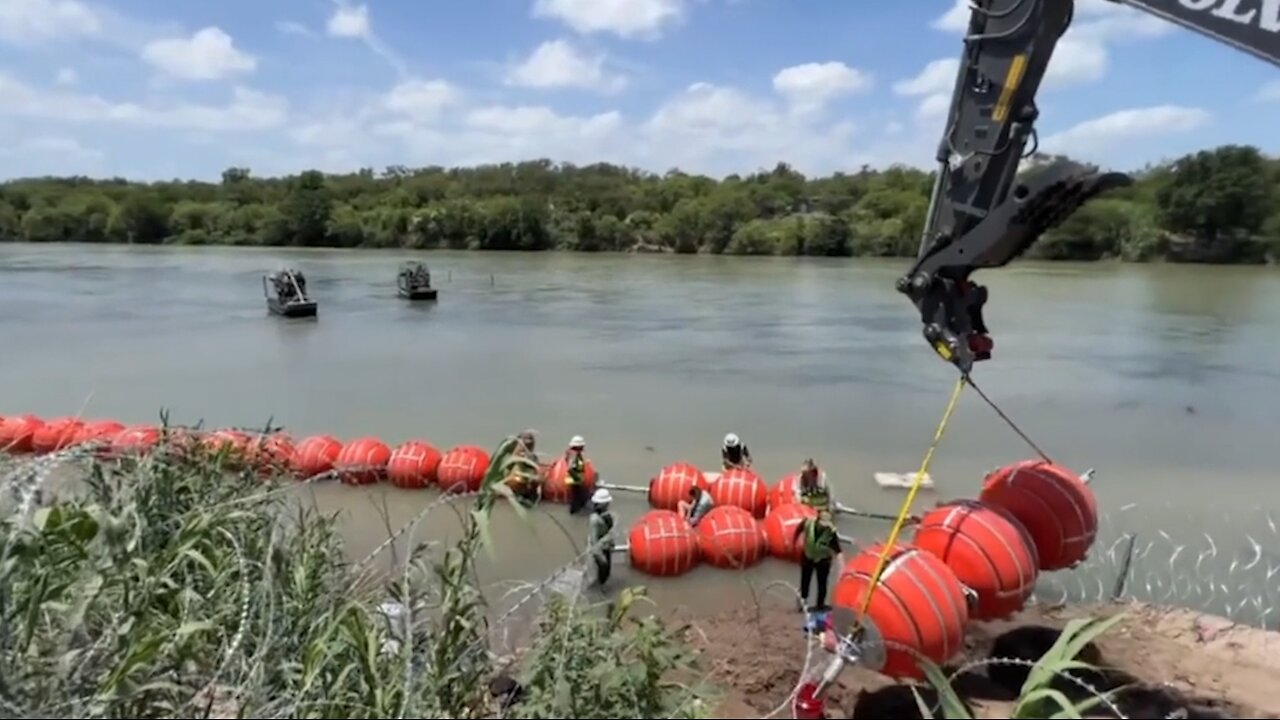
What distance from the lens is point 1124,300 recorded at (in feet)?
155

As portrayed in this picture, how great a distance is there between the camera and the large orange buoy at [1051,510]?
834 cm

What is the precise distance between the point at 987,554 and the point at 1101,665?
2.14 metres

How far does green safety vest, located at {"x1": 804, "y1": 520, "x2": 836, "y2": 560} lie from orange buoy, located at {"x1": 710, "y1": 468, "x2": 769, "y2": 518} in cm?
315

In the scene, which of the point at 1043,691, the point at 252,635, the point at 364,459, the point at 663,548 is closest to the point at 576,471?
the point at 663,548

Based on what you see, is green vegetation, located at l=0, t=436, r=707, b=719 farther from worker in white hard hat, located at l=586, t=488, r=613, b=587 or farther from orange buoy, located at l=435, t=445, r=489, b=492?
orange buoy, located at l=435, t=445, r=489, b=492

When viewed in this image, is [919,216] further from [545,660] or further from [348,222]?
[545,660]

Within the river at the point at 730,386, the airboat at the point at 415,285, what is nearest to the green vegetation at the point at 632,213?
the river at the point at 730,386

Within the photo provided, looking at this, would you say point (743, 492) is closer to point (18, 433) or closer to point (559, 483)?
point (559, 483)

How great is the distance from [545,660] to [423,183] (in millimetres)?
126045

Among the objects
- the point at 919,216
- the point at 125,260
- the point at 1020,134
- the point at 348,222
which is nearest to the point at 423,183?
the point at 348,222

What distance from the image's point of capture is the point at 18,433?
53.8ft

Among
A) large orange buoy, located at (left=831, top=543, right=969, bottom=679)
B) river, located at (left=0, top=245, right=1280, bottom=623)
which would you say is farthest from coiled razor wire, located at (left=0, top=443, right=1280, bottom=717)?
large orange buoy, located at (left=831, top=543, right=969, bottom=679)

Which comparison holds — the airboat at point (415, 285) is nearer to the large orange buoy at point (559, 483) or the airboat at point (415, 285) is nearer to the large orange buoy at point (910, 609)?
the large orange buoy at point (559, 483)

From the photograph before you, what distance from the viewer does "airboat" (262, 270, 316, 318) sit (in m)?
40.4
